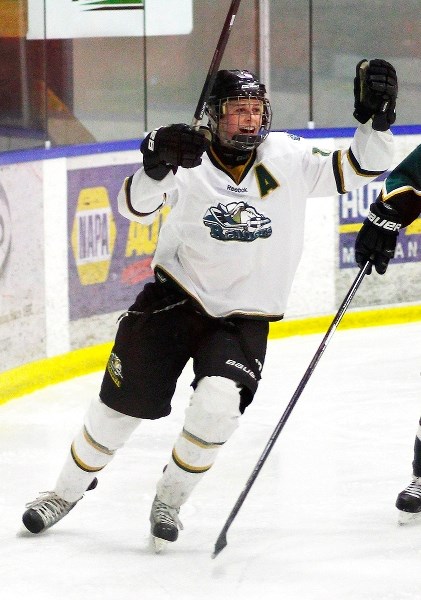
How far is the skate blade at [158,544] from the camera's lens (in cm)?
321

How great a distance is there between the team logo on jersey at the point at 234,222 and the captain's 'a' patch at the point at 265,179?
0.06m

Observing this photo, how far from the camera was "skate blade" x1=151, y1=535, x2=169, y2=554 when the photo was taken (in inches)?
126

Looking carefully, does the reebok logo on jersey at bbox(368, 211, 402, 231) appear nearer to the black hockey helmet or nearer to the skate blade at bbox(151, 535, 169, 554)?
the black hockey helmet

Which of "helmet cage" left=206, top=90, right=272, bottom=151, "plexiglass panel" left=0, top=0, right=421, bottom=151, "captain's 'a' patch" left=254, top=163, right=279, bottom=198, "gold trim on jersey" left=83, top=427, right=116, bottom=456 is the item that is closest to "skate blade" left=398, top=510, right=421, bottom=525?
"gold trim on jersey" left=83, top=427, right=116, bottom=456

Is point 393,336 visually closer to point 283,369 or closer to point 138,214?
point 283,369

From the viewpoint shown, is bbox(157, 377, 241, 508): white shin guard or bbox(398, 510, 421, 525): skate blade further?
bbox(398, 510, 421, 525): skate blade

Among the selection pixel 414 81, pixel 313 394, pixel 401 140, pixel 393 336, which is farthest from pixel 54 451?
pixel 414 81

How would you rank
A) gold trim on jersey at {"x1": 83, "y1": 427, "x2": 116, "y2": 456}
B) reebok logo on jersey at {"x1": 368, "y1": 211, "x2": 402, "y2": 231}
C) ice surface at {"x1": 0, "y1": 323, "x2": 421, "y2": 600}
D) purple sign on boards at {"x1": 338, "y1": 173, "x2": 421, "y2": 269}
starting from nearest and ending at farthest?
ice surface at {"x1": 0, "y1": 323, "x2": 421, "y2": 600}
gold trim on jersey at {"x1": 83, "y1": 427, "x2": 116, "y2": 456}
reebok logo on jersey at {"x1": 368, "y1": 211, "x2": 402, "y2": 231}
purple sign on boards at {"x1": 338, "y1": 173, "x2": 421, "y2": 269}

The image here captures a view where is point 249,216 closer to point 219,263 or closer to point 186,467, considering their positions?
point 219,263

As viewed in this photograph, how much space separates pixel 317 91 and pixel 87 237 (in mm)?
1635

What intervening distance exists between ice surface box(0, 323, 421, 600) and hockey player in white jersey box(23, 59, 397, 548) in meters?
0.19

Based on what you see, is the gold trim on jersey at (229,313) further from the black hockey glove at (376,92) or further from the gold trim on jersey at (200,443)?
the black hockey glove at (376,92)

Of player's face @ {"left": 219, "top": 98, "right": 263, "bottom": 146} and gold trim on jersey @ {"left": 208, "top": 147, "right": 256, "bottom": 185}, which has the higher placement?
player's face @ {"left": 219, "top": 98, "right": 263, "bottom": 146}

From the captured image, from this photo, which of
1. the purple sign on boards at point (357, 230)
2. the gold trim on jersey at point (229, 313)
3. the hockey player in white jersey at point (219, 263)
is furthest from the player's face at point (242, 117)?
the purple sign on boards at point (357, 230)
